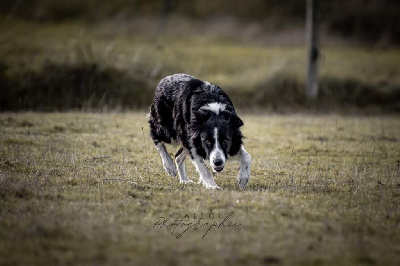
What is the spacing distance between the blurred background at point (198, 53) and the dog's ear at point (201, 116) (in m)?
7.92

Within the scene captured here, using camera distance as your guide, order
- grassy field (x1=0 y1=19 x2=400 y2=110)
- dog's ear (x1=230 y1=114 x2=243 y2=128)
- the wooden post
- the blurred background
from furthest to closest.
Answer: the wooden post < the blurred background < grassy field (x1=0 y1=19 x2=400 y2=110) < dog's ear (x1=230 y1=114 x2=243 y2=128)

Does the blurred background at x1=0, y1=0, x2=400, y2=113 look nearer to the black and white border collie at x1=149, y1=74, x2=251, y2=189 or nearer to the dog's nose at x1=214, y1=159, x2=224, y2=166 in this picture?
the black and white border collie at x1=149, y1=74, x2=251, y2=189

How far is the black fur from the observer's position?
938cm

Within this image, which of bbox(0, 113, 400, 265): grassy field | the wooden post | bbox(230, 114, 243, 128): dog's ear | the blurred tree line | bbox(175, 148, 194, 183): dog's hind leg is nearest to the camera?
bbox(0, 113, 400, 265): grassy field

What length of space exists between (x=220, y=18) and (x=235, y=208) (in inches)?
1567

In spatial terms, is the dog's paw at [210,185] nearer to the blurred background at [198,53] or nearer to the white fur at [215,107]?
the white fur at [215,107]

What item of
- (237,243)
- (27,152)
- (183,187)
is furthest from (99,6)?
(237,243)

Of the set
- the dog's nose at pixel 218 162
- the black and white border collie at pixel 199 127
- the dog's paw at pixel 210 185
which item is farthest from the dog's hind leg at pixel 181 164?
the dog's nose at pixel 218 162

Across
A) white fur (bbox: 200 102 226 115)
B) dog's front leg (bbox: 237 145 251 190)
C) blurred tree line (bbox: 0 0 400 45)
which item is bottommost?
dog's front leg (bbox: 237 145 251 190)

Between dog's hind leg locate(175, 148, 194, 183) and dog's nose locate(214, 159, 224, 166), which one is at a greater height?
dog's nose locate(214, 159, 224, 166)

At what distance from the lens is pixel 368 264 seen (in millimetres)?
5840

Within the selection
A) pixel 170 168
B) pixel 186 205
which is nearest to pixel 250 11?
pixel 170 168

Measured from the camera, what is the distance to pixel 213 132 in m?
9.24

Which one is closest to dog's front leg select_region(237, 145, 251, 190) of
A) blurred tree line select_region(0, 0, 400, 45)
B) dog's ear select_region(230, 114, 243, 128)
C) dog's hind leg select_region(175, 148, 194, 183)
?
dog's ear select_region(230, 114, 243, 128)
